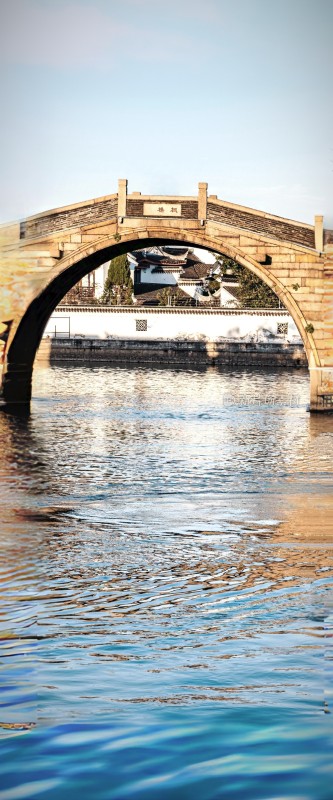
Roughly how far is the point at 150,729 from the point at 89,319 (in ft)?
163

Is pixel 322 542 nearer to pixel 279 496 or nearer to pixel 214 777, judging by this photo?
pixel 279 496

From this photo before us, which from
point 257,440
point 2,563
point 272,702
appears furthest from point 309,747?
point 257,440

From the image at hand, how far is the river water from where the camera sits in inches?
205

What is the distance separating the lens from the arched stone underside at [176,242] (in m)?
28.9

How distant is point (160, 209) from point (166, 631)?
909 inches

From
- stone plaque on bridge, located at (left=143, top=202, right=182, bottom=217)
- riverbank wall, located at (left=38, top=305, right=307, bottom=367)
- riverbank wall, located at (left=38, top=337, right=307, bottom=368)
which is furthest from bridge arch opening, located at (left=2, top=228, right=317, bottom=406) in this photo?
riverbank wall, located at (left=38, top=305, right=307, bottom=367)

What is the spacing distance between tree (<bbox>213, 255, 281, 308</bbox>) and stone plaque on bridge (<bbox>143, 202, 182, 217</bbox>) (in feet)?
79.8

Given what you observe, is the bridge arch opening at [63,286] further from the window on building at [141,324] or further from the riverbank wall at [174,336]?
the window on building at [141,324]

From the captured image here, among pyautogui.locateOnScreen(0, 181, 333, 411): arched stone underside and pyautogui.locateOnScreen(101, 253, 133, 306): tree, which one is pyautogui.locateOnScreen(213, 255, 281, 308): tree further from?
pyautogui.locateOnScreen(0, 181, 333, 411): arched stone underside

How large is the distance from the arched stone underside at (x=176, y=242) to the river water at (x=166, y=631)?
37.0 ft

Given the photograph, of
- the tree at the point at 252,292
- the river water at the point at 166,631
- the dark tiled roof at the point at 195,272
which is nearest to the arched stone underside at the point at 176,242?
the river water at the point at 166,631

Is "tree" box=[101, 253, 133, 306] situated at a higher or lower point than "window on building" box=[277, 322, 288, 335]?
higher

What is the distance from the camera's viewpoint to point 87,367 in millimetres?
50281

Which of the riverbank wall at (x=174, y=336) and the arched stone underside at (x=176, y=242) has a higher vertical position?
the arched stone underside at (x=176, y=242)
